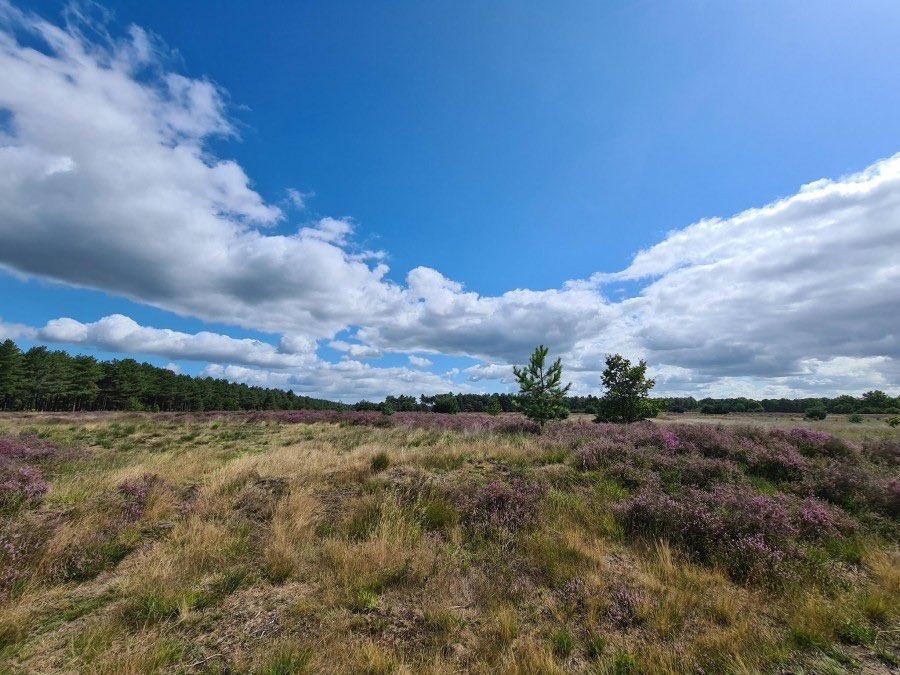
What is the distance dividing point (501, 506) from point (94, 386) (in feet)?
303

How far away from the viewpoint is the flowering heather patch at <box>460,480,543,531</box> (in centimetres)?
777

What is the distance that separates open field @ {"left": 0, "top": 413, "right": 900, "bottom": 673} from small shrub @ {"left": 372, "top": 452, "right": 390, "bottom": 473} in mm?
418

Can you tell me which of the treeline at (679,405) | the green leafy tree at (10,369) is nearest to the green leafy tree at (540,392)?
the treeline at (679,405)

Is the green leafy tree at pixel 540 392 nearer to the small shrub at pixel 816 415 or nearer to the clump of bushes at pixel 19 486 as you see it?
the clump of bushes at pixel 19 486

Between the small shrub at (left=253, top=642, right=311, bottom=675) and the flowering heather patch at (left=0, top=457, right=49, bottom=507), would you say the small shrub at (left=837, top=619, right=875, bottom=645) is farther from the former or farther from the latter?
the flowering heather patch at (left=0, top=457, right=49, bottom=507)

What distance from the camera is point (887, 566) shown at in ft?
19.0

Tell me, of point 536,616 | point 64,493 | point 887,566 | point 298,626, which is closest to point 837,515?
point 887,566

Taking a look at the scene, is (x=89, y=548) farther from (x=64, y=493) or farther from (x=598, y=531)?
(x=598, y=531)

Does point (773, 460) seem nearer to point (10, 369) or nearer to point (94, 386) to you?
point (10, 369)

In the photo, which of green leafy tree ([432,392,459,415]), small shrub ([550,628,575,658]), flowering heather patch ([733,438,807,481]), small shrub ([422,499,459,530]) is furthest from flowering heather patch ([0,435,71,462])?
green leafy tree ([432,392,459,415])

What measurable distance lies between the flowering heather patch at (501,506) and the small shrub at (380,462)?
364cm

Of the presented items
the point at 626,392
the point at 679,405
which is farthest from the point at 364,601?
the point at 679,405

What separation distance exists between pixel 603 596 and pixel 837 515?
6.54 metres

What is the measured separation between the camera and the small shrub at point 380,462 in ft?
37.5
